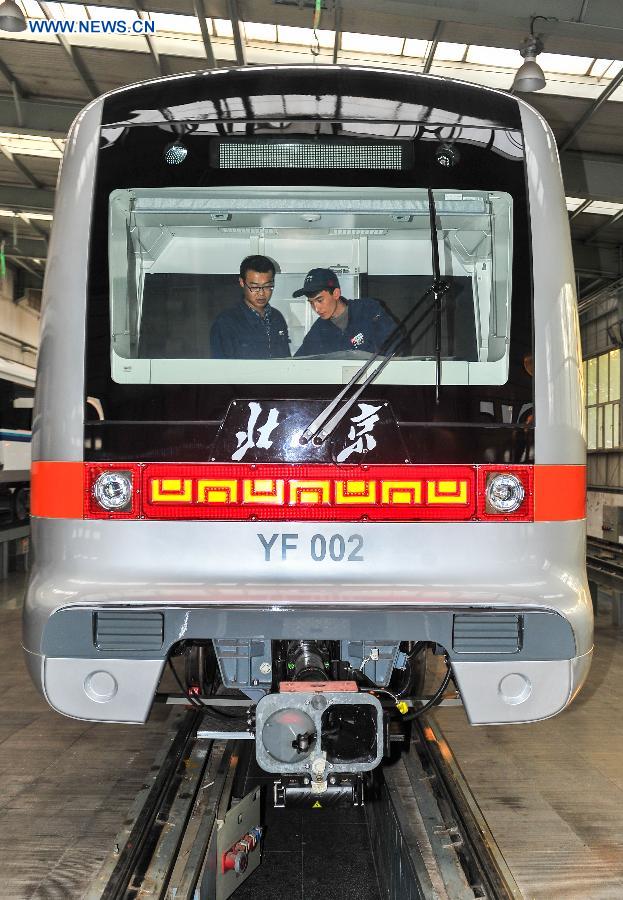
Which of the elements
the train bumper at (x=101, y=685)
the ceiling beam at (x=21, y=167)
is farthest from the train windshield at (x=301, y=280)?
the ceiling beam at (x=21, y=167)

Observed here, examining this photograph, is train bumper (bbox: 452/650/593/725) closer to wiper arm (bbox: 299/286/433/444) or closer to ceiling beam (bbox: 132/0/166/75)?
wiper arm (bbox: 299/286/433/444)

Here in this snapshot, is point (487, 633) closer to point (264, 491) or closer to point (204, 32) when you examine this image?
point (264, 491)

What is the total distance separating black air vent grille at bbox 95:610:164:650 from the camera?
2.88 metres

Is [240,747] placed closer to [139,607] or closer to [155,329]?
[139,607]

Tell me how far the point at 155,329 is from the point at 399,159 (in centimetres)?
101

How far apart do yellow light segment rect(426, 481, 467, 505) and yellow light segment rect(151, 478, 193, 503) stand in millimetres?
776

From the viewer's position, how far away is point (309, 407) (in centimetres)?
297

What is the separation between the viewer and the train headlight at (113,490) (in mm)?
2971

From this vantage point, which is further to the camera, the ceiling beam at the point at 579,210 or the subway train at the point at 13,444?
the ceiling beam at the point at 579,210

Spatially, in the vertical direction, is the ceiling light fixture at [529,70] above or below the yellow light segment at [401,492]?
above

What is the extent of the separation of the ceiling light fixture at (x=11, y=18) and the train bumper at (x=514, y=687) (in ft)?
21.3

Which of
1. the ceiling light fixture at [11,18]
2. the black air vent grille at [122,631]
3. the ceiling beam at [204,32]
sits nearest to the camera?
the black air vent grille at [122,631]

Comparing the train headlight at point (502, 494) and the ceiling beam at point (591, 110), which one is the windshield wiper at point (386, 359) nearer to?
the train headlight at point (502, 494)

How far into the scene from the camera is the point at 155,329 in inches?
122
